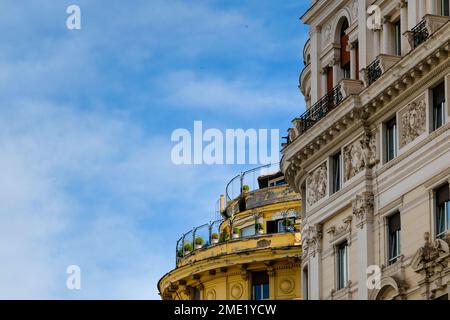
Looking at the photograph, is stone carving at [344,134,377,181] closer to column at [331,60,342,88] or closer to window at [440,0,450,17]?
column at [331,60,342,88]

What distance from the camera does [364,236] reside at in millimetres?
63250

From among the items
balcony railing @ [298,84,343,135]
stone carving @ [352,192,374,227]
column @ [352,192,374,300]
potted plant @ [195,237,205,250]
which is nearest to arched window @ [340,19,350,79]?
balcony railing @ [298,84,343,135]

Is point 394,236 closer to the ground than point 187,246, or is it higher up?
closer to the ground

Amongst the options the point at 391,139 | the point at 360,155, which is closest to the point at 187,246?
the point at 360,155

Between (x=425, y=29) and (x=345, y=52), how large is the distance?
7639mm

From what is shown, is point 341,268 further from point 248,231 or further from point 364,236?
point 248,231

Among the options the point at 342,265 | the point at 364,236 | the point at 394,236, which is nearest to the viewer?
the point at 394,236

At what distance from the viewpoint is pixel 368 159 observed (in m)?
63.7

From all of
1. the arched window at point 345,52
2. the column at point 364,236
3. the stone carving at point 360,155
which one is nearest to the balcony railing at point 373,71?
the stone carving at point 360,155

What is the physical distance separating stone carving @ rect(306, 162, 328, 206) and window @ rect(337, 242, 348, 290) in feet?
7.46

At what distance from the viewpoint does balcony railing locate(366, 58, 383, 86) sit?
209 ft
